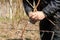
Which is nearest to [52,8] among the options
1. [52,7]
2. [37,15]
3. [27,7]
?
[52,7]

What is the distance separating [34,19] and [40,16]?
0.05m

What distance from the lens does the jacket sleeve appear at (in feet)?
5.11

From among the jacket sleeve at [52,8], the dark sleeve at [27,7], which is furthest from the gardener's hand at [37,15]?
the dark sleeve at [27,7]

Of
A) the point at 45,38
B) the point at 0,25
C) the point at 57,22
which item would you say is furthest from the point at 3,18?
the point at 57,22

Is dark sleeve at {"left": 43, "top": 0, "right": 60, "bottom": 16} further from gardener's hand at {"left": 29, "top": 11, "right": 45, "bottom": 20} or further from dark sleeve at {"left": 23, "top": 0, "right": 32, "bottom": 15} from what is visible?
dark sleeve at {"left": 23, "top": 0, "right": 32, "bottom": 15}

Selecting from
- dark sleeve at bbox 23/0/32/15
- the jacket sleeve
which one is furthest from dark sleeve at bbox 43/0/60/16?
dark sleeve at bbox 23/0/32/15

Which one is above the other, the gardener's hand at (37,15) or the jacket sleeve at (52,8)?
the jacket sleeve at (52,8)

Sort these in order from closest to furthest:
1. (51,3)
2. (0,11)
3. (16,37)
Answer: (51,3)
(16,37)
(0,11)

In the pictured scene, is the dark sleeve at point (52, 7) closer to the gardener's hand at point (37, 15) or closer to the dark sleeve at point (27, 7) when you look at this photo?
the gardener's hand at point (37, 15)

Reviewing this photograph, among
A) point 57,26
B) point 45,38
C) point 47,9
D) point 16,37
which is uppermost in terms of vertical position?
point 47,9

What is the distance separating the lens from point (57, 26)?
169 centimetres

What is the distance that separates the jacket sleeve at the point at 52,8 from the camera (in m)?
1.56

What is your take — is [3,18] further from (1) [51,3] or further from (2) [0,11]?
(1) [51,3]

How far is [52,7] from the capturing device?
1.58 metres
